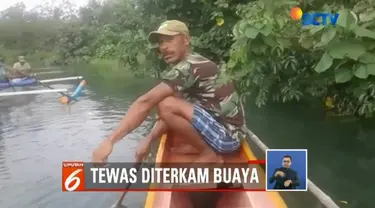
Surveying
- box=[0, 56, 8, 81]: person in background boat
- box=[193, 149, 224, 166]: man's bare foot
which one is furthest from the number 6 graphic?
box=[0, 56, 8, 81]: person in background boat

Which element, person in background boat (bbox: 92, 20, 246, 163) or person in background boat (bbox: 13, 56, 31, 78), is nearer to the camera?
person in background boat (bbox: 92, 20, 246, 163)

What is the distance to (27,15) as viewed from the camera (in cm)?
299

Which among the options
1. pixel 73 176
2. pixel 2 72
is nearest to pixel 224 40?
pixel 73 176

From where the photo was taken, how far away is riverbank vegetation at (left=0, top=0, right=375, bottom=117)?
250cm

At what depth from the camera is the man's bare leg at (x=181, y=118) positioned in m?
2.52

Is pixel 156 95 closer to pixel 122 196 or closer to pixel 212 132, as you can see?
pixel 212 132

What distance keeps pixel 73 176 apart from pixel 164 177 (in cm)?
49

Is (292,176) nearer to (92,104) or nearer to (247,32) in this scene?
(247,32)

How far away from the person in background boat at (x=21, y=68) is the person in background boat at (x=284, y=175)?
→ 1592 millimetres

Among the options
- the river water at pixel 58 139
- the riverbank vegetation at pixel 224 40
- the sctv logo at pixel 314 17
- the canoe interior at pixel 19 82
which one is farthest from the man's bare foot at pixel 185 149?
the canoe interior at pixel 19 82

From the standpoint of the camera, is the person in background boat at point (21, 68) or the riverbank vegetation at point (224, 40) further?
the person in background boat at point (21, 68)

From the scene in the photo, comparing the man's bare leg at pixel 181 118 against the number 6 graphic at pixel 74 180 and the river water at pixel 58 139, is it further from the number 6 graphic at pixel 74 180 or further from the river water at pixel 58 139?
Result: the number 6 graphic at pixel 74 180

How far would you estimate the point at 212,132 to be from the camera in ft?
8.56

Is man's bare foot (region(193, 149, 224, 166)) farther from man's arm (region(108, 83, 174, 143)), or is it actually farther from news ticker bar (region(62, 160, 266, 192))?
man's arm (region(108, 83, 174, 143))
